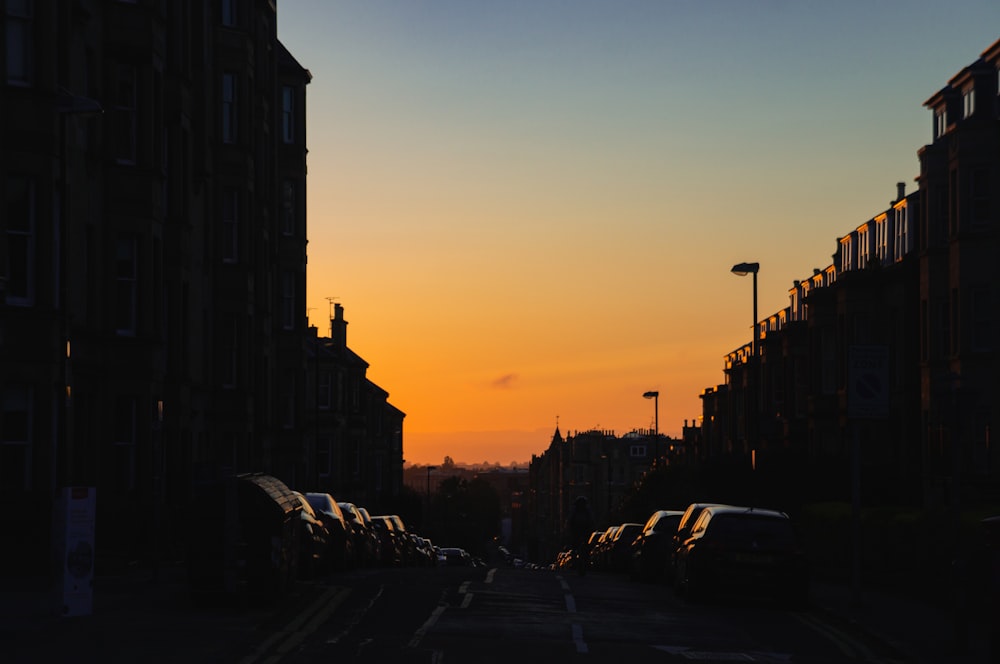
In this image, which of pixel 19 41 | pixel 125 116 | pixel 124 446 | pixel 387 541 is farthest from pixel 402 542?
pixel 19 41

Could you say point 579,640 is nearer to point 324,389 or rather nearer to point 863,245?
point 863,245

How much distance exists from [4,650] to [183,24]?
27.2 metres

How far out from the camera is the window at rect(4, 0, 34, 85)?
29.8 metres

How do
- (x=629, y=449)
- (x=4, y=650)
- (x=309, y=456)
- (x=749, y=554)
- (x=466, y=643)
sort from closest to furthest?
(x=4, y=650)
(x=466, y=643)
(x=749, y=554)
(x=309, y=456)
(x=629, y=449)

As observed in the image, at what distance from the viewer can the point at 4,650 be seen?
16859 mm

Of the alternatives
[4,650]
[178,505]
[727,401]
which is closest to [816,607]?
[4,650]

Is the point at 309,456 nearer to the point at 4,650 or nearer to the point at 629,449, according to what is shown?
the point at 4,650

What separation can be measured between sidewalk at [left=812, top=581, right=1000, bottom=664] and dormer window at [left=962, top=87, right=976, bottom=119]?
21824mm

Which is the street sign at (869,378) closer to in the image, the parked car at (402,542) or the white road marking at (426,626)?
the white road marking at (426,626)

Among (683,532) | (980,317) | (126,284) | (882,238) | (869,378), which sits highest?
(882,238)

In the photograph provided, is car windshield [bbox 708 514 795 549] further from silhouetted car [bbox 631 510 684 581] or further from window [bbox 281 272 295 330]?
window [bbox 281 272 295 330]

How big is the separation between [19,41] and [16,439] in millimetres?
7504

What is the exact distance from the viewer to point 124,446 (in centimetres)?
3609

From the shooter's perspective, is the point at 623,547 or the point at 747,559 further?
the point at 623,547
